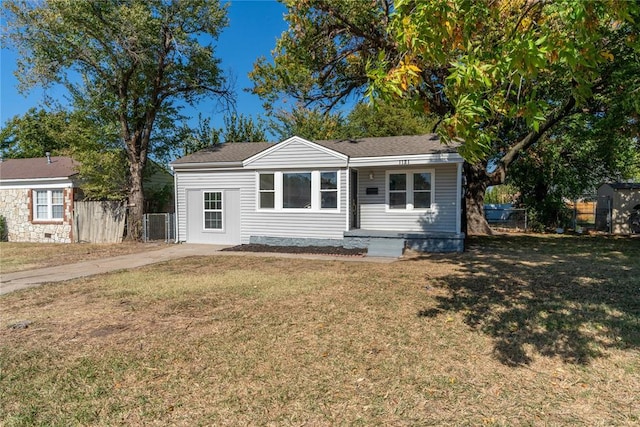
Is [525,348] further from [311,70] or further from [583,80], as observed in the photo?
[311,70]

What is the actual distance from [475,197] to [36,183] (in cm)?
1937

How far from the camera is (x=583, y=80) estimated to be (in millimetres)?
3367

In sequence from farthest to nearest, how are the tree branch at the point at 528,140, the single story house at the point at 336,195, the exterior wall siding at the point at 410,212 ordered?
1. the tree branch at the point at 528,140
2. the exterior wall siding at the point at 410,212
3. the single story house at the point at 336,195

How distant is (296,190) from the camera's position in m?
13.0

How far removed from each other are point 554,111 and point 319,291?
1251 centimetres

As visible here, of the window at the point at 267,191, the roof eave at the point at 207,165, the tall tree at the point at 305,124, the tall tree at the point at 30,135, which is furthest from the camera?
the tall tree at the point at 30,135

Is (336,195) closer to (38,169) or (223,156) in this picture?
(223,156)

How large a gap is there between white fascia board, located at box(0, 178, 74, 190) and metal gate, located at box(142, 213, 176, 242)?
3.77 metres

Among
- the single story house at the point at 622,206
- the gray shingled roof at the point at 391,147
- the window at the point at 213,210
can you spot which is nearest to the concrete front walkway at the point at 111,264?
the window at the point at 213,210

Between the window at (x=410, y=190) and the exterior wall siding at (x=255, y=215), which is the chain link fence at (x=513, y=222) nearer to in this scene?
the window at (x=410, y=190)

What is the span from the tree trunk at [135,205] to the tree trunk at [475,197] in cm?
1339

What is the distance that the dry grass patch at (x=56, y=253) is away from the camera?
33.5 ft

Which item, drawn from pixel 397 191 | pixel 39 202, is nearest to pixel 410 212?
pixel 397 191

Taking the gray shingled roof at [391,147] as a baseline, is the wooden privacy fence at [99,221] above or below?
below
